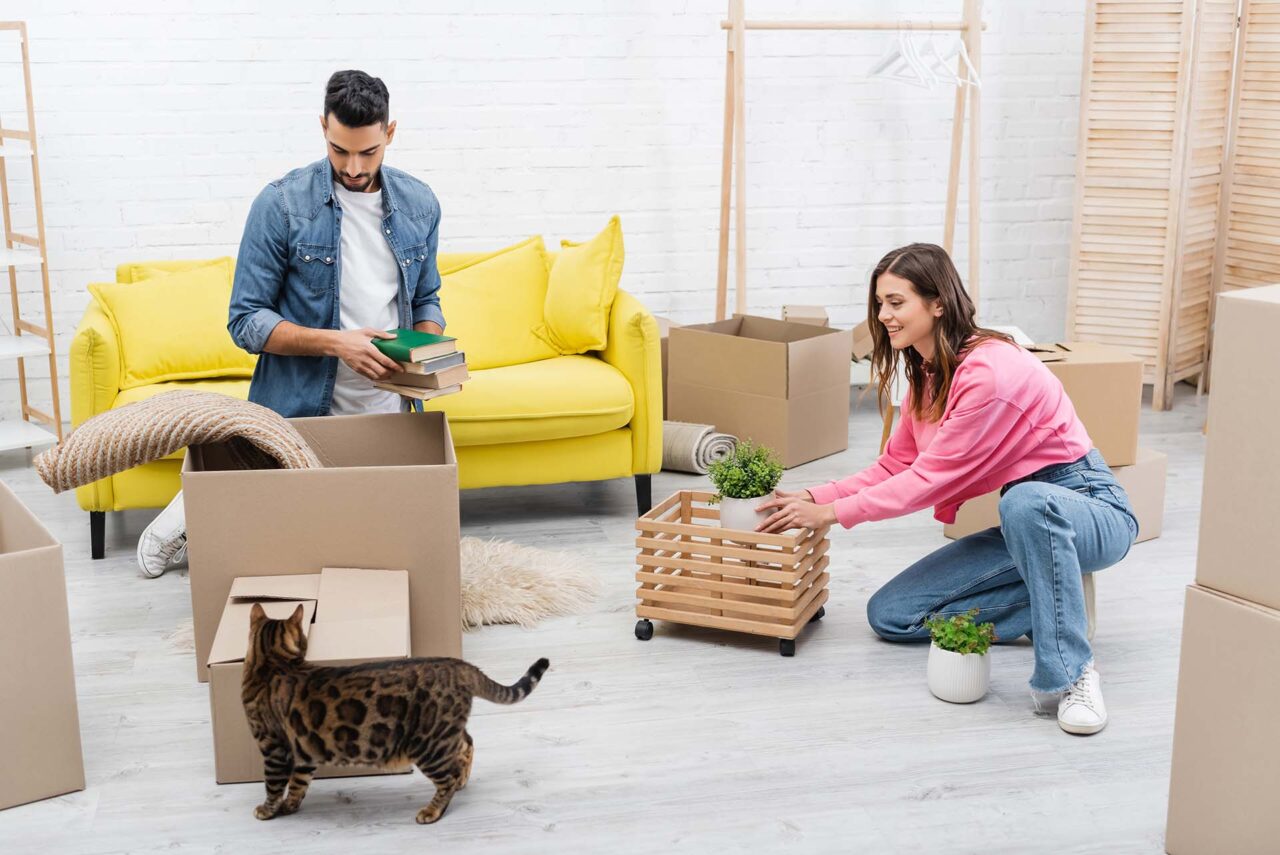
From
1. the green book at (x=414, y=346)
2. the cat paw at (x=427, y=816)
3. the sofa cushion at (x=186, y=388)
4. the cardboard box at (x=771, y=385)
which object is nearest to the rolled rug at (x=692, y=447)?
the cardboard box at (x=771, y=385)

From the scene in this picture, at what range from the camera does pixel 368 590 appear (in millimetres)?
2529

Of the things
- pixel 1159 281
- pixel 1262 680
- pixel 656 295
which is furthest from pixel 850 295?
pixel 1262 680

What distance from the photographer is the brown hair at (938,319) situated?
9.07 feet

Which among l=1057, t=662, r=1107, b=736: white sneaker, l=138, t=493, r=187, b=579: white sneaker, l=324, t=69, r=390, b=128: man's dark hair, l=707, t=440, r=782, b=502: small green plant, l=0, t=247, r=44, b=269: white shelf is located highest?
l=324, t=69, r=390, b=128: man's dark hair

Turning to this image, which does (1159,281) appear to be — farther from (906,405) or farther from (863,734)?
(863,734)

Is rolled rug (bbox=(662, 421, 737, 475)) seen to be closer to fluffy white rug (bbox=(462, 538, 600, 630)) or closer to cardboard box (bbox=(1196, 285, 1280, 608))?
fluffy white rug (bbox=(462, 538, 600, 630))

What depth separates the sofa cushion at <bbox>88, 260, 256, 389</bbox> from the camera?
3.88 metres

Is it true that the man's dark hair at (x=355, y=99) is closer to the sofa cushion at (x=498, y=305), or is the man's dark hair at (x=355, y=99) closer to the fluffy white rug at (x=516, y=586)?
the fluffy white rug at (x=516, y=586)

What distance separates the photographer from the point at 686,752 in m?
2.55

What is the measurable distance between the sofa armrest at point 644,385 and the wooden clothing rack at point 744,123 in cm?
94

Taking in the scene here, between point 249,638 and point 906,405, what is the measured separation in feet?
4.85

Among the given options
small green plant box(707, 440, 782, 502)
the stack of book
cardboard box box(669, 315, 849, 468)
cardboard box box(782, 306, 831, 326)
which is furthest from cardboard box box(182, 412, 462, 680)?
cardboard box box(782, 306, 831, 326)

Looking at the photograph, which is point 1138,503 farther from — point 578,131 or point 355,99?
point 578,131

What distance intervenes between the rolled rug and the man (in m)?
1.39
